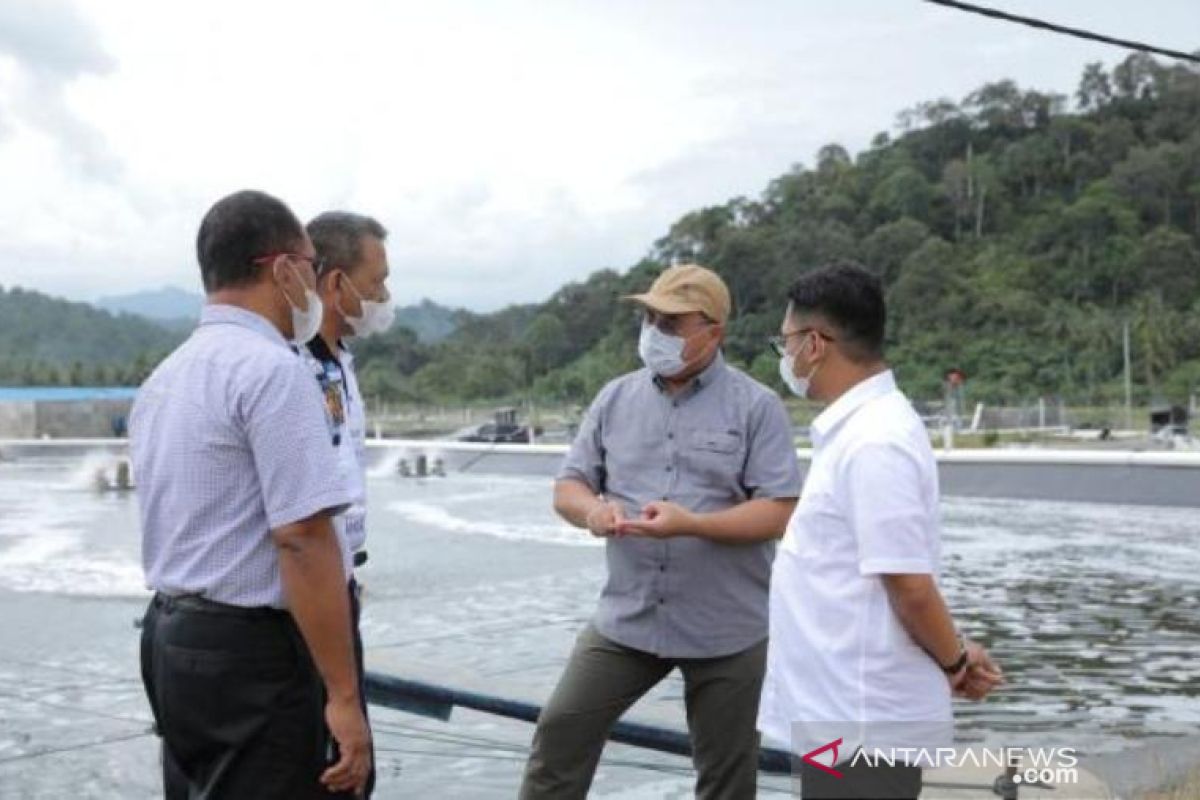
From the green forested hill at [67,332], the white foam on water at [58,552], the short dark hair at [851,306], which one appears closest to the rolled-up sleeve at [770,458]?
the short dark hair at [851,306]

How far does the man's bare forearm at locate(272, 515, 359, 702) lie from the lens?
286cm

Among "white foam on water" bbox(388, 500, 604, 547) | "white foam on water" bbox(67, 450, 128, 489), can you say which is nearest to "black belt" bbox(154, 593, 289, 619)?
"white foam on water" bbox(388, 500, 604, 547)

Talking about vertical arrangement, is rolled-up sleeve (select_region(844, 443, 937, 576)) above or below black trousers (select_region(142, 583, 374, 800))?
above

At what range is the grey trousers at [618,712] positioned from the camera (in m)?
3.96

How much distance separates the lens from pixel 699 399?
13.4 ft

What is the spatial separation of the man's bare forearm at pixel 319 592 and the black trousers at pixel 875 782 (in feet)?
3.09

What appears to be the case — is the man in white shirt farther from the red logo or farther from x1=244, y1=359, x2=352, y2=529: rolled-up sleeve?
x1=244, y1=359, x2=352, y2=529: rolled-up sleeve

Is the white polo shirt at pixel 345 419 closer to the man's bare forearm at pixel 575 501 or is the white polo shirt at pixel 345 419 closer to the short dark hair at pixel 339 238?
the short dark hair at pixel 339 238

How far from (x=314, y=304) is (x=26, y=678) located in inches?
209

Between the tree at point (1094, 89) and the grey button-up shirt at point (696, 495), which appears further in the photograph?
the tree at point (1094, 89)

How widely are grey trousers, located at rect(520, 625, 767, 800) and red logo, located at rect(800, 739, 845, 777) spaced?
3.71 ft

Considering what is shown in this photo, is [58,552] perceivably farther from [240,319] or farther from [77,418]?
[77,418]

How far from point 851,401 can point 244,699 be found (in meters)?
1.29

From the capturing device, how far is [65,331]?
16312 cm
